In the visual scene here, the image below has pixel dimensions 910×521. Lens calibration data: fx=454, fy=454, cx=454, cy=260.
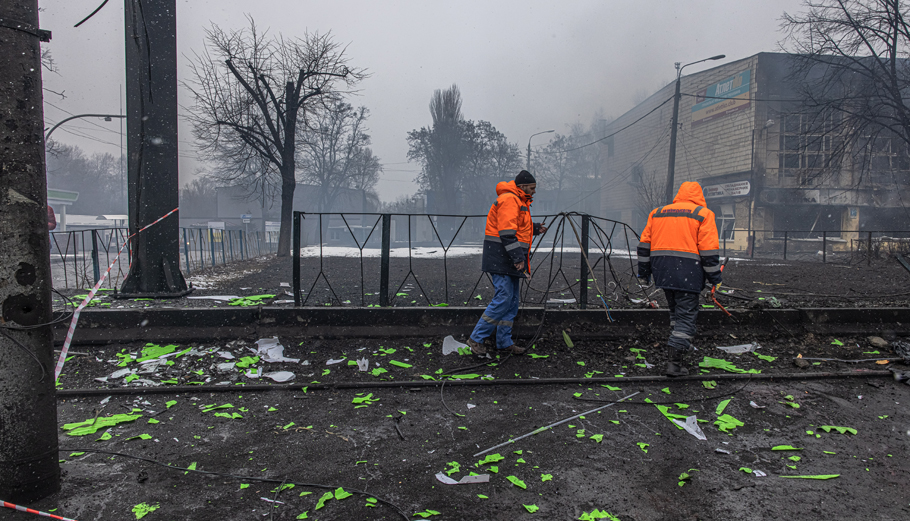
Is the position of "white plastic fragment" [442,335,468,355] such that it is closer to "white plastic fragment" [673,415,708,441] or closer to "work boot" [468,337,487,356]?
"work boot" [468,337,487,356]

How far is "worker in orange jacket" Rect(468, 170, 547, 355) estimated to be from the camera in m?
4.69

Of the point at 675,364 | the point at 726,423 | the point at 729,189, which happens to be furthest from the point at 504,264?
the point at 729,189

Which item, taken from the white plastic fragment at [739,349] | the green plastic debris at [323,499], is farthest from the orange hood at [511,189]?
the green plastic debris at [323,499]

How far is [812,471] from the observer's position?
2691 mm

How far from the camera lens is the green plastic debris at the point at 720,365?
14.6 ft

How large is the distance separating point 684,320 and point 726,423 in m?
1.28

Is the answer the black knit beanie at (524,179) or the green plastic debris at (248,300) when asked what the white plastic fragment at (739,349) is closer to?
the black knit beanie at (524,179)

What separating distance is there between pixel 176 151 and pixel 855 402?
340 inches

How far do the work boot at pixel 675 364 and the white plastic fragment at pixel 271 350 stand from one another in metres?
3.63

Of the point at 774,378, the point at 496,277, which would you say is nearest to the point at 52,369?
the point at 496,277

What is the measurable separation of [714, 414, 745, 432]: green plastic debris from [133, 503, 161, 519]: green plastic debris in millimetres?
3558

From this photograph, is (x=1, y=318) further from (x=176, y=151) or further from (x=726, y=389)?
(x=176, y=151)

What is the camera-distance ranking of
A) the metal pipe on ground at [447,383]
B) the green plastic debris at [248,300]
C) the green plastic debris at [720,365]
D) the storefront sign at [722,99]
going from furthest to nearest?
the storefront sign at [722,99] → the green plastic debris at [248,300] → the green plastic debris at [720,365] → the metal pipe on ground at [447,383]

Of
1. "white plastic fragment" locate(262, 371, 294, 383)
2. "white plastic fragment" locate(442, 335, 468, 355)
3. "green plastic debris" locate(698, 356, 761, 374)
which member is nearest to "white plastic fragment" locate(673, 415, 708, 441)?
"green plastic debris" locate(698, 356, 761, 374)
